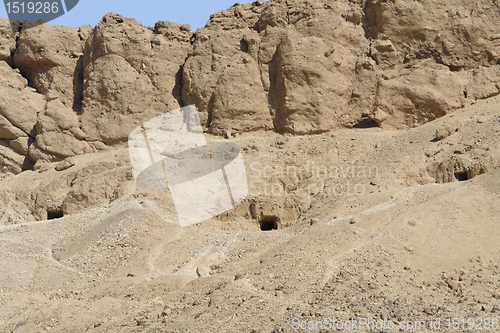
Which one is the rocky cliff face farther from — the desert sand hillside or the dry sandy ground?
the dry sandy ground

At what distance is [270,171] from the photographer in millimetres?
16484

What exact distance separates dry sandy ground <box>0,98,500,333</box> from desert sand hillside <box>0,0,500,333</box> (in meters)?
0.04

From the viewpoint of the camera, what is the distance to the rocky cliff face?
18031 mm

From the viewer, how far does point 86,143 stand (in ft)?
61.9

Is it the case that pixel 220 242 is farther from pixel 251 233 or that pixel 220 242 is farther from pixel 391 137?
pixel 391 137

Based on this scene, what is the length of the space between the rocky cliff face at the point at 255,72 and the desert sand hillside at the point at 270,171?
0.06 meters

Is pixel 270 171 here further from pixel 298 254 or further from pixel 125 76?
pixel 125 76

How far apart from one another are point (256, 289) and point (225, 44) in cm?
1063

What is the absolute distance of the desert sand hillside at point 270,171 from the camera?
1034 centimetres

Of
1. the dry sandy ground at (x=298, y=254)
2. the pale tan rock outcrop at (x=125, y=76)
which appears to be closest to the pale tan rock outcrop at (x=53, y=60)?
the pale tan rock outcrop at (x=125, y=76)

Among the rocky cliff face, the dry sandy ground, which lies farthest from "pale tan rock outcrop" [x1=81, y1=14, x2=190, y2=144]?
the dry sandy ground

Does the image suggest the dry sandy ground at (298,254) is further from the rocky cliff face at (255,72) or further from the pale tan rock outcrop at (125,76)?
the pale tan rock outcrop at (125,76)

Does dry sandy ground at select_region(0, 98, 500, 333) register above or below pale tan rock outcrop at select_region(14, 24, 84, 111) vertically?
below

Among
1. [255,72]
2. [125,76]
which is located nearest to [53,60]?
[125,76]
